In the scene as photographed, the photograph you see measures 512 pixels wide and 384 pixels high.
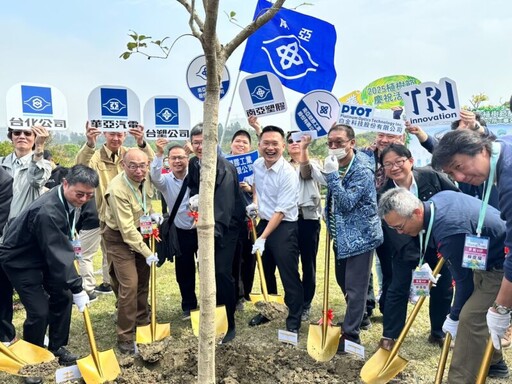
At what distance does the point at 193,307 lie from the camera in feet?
17.3

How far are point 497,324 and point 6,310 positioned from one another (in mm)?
4155

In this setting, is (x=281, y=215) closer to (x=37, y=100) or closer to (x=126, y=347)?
(x=126, y=347)

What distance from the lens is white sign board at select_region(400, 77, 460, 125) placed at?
4.23 m

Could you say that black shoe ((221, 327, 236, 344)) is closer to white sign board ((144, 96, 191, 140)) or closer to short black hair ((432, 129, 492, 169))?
white sign board ((144, 96, 191, 140))

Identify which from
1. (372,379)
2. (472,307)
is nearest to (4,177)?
(372,379)

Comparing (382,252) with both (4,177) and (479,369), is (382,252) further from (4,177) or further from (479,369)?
(4,177)

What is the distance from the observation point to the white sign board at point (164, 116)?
4680 mm

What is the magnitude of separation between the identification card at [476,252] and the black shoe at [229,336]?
96.2 inches

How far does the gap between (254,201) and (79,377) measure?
109 inches

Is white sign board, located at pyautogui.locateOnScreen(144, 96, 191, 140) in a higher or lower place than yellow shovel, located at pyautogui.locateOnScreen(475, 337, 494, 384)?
higher

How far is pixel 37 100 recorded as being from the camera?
4305 millimetres

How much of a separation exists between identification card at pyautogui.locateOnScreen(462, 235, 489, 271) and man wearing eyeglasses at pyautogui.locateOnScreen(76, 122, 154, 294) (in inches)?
132

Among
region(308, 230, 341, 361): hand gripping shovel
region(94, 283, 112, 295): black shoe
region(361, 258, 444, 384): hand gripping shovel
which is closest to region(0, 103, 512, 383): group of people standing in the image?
region(308, 230, 341, 361): hand gripping shovel

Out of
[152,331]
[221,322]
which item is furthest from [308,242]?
[152,331]
